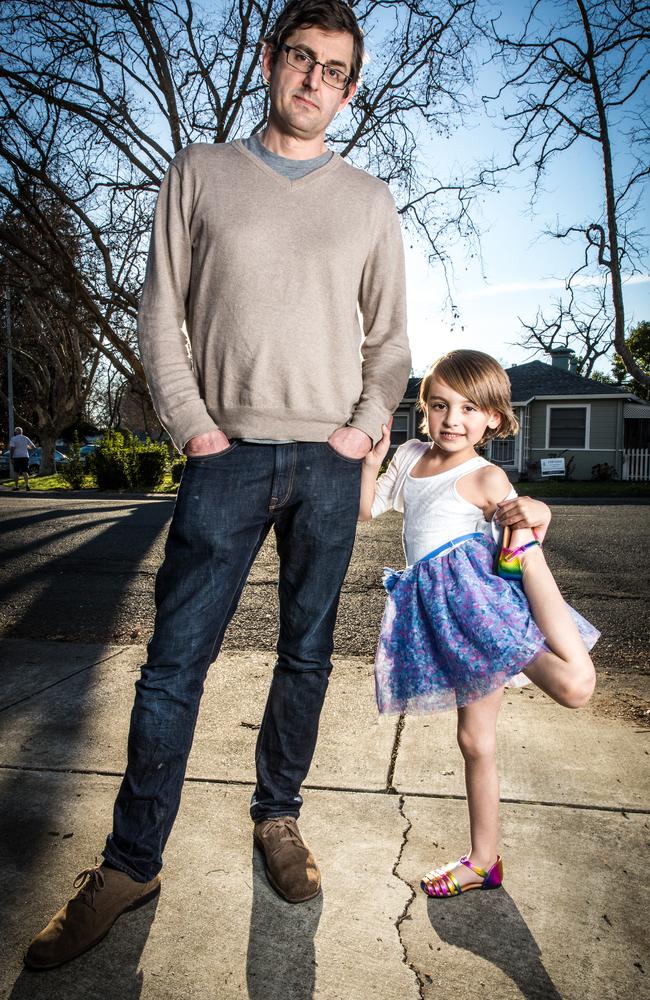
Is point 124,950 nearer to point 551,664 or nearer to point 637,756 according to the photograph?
point 551,664

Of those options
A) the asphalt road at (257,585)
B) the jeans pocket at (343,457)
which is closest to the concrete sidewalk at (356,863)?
the asphalt road at (257,585)

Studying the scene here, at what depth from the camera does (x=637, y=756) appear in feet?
8.75

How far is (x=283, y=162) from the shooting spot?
202 centimetres

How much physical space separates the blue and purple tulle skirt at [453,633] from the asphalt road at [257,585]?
1.60 m

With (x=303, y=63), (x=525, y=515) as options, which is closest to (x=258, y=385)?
(x=525, y=515)

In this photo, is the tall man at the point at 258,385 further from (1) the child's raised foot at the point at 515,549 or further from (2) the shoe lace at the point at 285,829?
(1) the child's raised foot at the point at 515,549

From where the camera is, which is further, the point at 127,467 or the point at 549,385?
the point at 549,385

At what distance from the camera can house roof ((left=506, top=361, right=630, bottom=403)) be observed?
26.0 metres

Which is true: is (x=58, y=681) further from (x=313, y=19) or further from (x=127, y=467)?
(x=127, y=467)

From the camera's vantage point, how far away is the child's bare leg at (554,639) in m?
1.82

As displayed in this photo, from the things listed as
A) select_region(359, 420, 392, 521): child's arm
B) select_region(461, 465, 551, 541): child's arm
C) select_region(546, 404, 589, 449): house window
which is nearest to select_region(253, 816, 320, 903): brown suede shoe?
select_region(359, 420, 392, 521): child's arm

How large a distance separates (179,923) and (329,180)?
2020 mm

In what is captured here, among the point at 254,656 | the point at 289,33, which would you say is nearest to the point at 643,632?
the point at 254,656

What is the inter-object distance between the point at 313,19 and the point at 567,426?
26.0 meters
